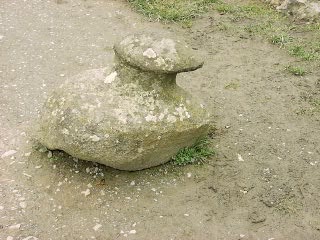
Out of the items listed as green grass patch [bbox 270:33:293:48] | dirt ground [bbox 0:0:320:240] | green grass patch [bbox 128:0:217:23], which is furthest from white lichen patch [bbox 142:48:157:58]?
green grass patch [bbox 128:0:217:23]

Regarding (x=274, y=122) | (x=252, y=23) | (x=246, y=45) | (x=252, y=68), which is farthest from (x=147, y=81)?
(x=252, y=23)

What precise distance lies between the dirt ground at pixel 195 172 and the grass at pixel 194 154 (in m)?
0.08

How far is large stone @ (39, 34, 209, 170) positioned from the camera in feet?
14.6

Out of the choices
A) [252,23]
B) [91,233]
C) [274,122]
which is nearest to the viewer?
[91,233]

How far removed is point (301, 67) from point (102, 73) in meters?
3.38

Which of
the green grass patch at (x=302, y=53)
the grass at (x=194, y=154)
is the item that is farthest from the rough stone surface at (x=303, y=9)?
the grass at (x=194, y=154)

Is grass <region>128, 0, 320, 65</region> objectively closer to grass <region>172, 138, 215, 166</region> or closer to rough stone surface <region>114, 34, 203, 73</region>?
grass <region>172, 138, 215, 166</region>

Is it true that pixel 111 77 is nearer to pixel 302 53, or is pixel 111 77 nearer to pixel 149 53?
pixel 149 53

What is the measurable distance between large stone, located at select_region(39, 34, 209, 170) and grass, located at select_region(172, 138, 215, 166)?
19 cm

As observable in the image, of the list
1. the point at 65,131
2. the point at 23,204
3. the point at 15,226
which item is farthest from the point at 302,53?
the point at 15,226

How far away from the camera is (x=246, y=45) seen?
7.50m

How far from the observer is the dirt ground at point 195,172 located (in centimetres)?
439

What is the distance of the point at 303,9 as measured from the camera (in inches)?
324

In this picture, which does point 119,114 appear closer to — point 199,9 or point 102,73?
point 102,73
